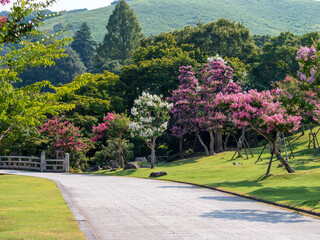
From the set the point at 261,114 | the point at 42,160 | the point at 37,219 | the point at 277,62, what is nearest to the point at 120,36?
the point at 277,62

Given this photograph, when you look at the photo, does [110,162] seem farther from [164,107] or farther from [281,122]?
[281,122]

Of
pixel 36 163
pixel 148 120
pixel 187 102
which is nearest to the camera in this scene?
pixel 148 120

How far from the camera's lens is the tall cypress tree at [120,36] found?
113 metres

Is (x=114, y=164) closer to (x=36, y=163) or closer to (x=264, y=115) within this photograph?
(x=36, y=163)

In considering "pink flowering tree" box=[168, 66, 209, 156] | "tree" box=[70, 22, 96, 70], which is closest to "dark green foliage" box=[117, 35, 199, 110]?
"pink flowering tree" box=[168, 66, 209, 156]

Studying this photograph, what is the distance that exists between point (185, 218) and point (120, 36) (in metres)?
105

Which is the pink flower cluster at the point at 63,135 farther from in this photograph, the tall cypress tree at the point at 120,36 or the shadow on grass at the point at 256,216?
the tall cypress tree at the point at 120,36

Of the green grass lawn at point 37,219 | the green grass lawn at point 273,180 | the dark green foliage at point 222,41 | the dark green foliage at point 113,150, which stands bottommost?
the green grass lawn at point 273,180

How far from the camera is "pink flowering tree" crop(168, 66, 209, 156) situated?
4850 centimetres

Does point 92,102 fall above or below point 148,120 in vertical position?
above

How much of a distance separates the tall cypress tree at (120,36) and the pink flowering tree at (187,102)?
64759mm

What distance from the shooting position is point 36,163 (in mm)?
43156

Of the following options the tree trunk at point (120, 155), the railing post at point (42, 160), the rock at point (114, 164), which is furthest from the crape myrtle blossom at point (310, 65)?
the railing post at point (42, 160)

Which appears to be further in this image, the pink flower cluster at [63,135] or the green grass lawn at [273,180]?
the pink flower cluster at [63,135]
